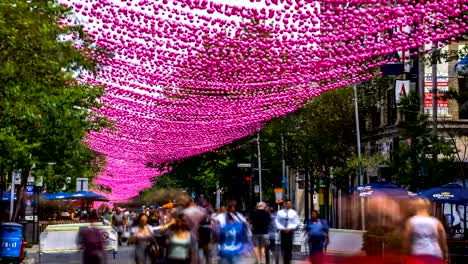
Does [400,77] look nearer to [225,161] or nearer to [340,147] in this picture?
[340,147]

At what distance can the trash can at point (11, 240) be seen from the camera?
26.7 metres

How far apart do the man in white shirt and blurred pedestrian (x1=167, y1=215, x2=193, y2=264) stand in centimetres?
761

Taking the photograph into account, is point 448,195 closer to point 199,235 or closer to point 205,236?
point 205,236

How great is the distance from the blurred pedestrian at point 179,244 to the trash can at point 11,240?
1029 cm

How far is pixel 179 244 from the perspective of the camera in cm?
1764

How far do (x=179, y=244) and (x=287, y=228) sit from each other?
27.5ft

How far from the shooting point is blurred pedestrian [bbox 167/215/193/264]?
57.6ft

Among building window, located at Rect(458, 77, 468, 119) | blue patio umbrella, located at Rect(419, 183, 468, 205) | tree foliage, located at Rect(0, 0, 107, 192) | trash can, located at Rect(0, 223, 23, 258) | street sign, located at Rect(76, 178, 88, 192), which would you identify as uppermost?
building window, located at Rect(458, 77, 468, 119)

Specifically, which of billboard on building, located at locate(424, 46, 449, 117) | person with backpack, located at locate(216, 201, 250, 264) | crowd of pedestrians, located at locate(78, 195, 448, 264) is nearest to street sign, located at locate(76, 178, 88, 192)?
billboard on building, located at locate(424, 46, 449, 117)

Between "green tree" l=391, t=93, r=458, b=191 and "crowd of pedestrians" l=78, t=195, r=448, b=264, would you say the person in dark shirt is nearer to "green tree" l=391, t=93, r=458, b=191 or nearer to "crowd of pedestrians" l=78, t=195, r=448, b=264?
"crowd of pedestrians" l=78, t=195, r=448, b=264

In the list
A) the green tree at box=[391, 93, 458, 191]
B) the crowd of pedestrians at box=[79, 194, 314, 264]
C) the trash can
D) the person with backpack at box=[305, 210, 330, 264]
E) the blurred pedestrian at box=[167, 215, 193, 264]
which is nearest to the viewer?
the blurred pedestrian at box=[167, 215, 193, 264]

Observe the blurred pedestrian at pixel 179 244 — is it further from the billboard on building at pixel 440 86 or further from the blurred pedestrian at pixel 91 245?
the billboard on building at pixel 440 86

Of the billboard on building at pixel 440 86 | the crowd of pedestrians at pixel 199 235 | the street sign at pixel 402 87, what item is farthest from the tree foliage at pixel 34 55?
the billboard on building at pixel 440 86

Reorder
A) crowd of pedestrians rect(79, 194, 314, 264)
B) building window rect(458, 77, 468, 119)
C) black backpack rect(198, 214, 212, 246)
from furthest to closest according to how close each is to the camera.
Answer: building window rect(458, 77, 468, 119) → black backpack rect(198, 214, 212, 246) → crowd of pedestrians rect(79, 194, 314, 264)
